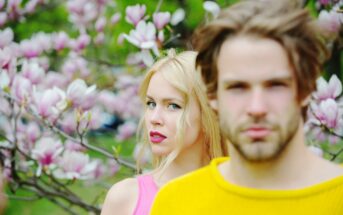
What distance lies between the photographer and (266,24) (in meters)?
1.83

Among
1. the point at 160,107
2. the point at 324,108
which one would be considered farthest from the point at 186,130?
the point at 324,108

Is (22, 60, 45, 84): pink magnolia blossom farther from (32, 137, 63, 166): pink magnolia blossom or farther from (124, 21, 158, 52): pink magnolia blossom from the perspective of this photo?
(124, 21, 158, 52): pink magnolia blossom

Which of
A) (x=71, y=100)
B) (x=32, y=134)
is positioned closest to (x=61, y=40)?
(x=32, y=134)

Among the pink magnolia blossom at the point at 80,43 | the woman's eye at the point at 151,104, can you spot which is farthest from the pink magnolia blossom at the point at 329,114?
the pink magnolia blossom at the point at 80,43

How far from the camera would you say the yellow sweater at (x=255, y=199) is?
6.06 feet

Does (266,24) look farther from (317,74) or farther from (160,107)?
(160,107)

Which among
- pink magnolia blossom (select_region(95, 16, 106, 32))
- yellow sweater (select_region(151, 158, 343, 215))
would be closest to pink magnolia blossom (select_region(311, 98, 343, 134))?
yellow sweater (select_region(151, 158, 343, 215))

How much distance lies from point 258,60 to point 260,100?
95 millimetres

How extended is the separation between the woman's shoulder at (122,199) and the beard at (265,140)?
3.91 feet

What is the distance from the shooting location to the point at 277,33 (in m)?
1.82

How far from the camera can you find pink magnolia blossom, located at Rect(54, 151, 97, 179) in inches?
174

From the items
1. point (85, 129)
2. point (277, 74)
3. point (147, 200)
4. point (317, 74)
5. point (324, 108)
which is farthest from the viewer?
point (85, 129)

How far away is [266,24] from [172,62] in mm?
1274

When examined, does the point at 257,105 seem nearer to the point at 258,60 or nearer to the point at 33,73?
the point at 258,60
